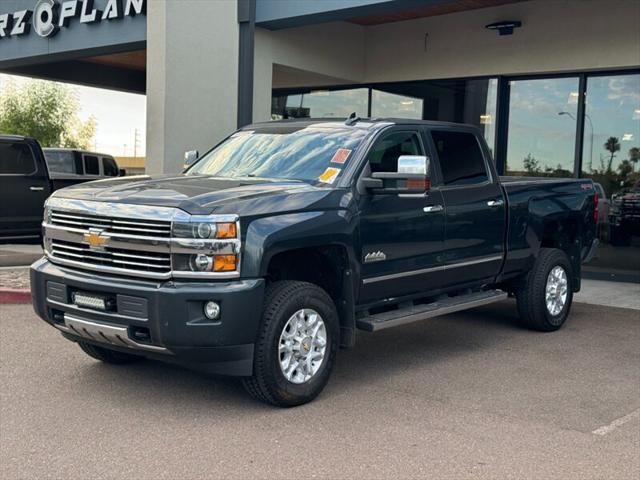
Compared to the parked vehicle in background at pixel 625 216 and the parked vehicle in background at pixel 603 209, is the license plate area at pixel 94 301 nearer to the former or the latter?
the parked vehicle in background at pixel 603 209

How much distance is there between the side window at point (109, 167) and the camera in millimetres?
18438

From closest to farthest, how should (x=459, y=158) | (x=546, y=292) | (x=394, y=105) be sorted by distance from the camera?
(x=459, y=158)
(x=546, y=292)
(x=394, y=105)

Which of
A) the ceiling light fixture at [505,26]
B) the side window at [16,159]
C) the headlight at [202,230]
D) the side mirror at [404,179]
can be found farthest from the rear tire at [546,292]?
the side window at [16,159]

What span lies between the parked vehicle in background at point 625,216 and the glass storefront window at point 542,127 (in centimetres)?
88

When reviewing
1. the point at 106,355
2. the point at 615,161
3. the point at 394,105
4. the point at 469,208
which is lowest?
the point at 106,355

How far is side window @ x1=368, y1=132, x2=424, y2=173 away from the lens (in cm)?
639

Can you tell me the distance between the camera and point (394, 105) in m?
15.0

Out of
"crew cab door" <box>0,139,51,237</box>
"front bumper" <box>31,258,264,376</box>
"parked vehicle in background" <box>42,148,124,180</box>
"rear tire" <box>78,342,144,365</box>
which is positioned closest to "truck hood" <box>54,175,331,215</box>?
"front bumper" <box>31,258,264,376</box>

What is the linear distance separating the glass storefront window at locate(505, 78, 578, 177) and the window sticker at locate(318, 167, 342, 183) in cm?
761

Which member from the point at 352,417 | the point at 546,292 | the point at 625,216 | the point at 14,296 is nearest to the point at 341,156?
the point at 352,417

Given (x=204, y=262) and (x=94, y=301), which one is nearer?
(x=204, y=262)

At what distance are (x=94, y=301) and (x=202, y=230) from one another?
97cm

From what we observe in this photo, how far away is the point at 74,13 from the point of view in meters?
14.6

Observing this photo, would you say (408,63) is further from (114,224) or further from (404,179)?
(114,224)
